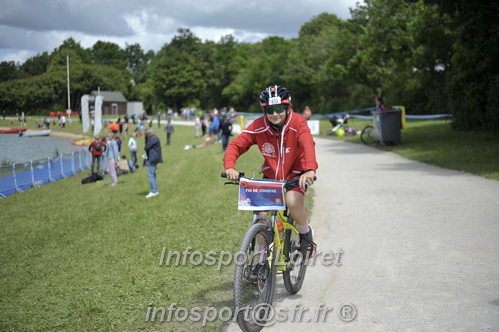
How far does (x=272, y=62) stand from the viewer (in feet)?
290

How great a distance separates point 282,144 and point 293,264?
4.25 feet

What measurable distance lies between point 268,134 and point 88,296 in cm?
322

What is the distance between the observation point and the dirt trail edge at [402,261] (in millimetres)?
5168

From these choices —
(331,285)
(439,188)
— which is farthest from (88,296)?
(439,188)

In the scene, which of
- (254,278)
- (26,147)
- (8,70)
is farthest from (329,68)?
(254,278)

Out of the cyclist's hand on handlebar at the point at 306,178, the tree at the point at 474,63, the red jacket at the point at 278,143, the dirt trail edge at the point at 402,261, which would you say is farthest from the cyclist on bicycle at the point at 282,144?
the tree at the point at 474,63

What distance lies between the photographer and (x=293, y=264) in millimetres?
5777

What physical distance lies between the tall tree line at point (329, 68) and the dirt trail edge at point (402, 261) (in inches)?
460

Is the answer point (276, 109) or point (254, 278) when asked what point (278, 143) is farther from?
point (254, 278)

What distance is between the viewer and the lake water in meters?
18.9

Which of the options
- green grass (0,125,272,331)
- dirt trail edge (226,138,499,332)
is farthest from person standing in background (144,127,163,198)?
dirt trail edge (226,138,499,332)

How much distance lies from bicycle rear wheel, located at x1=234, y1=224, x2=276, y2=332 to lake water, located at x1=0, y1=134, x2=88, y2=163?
15561mm

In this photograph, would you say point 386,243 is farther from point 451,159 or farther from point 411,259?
point 451,159

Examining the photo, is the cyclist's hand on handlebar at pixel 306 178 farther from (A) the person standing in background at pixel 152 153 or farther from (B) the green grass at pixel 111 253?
(A) the person standing in background at pixel 152 153
